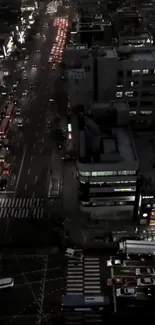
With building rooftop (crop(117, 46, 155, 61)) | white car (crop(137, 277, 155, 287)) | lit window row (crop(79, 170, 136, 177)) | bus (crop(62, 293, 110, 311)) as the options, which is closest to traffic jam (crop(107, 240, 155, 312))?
white car (crop(137, 277, 155, 287))

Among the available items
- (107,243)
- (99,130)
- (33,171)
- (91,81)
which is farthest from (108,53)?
(107,243)

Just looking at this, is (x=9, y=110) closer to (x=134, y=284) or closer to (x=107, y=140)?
(x=107, y=140)

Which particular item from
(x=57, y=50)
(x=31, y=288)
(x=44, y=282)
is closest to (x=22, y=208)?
(x=44, y=282)

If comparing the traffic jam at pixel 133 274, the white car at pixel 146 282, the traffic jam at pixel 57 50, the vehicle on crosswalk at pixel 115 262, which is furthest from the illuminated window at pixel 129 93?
the traffic jam at pixel 57 50

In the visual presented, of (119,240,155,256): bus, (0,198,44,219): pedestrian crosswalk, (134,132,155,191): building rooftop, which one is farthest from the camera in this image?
(0,198,44,219): pedestrian crosswalk

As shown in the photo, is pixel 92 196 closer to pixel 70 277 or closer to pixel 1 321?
pixel 70 277

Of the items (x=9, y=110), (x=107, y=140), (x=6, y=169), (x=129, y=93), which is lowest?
(x=6, y=169)

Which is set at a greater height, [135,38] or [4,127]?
[135,38]

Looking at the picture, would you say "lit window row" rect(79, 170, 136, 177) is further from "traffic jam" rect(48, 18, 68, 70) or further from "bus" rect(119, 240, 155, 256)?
"traffic jam" rect(48, 18, 68, 70)
